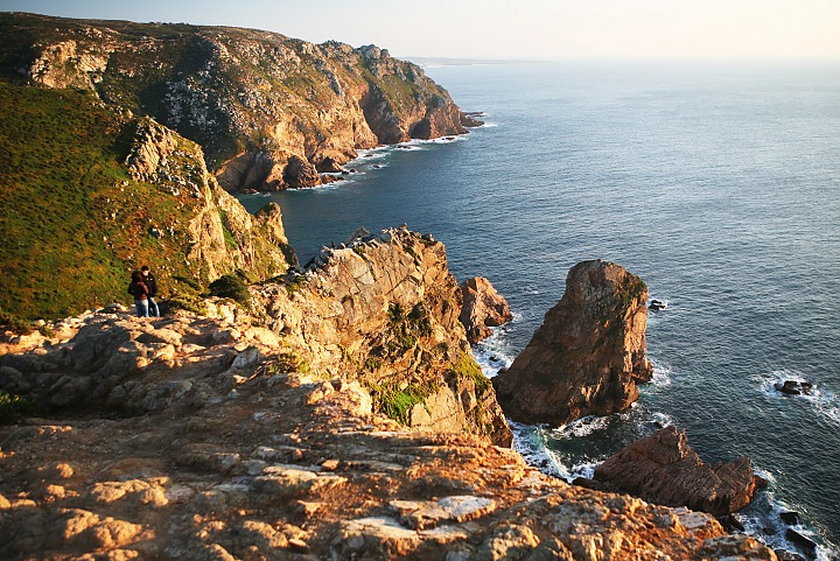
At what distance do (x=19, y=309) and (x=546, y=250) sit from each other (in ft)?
286

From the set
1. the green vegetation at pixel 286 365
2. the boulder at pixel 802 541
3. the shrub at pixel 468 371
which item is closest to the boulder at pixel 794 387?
the boulder at pixel 802 541

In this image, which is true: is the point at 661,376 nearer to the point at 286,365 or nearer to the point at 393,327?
the point at 393,327

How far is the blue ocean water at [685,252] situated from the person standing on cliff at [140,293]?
44.0m

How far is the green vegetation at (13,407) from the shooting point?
17.9 meters

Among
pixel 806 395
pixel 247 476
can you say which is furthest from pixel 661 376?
pixel 247 476

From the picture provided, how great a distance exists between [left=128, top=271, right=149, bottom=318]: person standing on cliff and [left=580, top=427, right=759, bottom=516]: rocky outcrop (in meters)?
42.6

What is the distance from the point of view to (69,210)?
58.3m

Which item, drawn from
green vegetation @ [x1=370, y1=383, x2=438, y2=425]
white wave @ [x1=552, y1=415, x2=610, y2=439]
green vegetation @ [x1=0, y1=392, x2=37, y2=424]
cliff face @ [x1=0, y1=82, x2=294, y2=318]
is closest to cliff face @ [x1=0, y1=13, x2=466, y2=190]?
cliff face @ [x1=0, y1=82, x2=294, y2=318]

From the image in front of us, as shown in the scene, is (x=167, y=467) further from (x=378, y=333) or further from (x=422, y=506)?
(x=378, y=333)

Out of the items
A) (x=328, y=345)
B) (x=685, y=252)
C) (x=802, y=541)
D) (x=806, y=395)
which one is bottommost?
(x=802, y=541)

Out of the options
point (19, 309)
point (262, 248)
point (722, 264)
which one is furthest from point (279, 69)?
point (19, 309)

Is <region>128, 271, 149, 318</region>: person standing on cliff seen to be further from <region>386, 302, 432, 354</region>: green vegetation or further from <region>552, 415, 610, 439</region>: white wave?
<region>552, 415, 610, 439</region>: white wave

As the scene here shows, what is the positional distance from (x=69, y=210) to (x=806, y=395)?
85366 millimetres

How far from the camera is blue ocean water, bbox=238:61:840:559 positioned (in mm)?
59625
